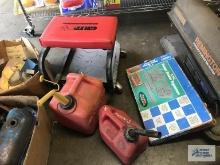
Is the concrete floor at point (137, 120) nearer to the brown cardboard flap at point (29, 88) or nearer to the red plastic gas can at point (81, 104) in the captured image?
the red plastic gas can at point (81, 104)

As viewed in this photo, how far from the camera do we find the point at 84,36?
1.36m

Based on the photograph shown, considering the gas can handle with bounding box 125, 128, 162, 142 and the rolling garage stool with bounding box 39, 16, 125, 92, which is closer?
the gas can handle with bounding box 125, 128, 162, 142

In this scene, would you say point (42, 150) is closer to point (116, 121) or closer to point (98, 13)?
point (116, 121)

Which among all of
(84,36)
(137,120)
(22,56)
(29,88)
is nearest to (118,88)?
(137,120)

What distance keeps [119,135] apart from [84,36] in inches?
20.0

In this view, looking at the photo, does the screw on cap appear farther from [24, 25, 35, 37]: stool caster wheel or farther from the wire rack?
[24, 25, 35, 37]: stool caster wheel

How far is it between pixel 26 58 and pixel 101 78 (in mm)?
437

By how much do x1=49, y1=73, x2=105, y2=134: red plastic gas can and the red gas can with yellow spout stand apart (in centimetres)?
6

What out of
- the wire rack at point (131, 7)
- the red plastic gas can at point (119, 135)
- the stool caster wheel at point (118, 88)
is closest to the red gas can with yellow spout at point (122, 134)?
the red plastic gas can at point (119, 135)

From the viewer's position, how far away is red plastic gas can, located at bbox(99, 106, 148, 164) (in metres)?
1.20

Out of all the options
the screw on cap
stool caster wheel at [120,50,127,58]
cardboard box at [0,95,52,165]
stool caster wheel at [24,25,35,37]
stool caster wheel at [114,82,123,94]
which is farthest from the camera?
stool caster wheel at [24,25,35,37]

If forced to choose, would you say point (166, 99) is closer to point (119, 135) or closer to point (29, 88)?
point (119, 135)

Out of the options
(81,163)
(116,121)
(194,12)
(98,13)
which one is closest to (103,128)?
(116,121)

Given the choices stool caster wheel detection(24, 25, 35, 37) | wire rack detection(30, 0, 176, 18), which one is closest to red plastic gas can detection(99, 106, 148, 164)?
wire rack detection(30, 0, 176, 18)
